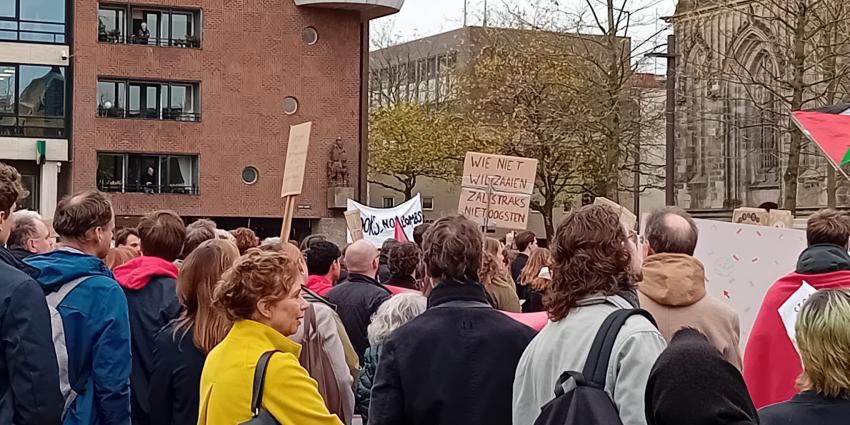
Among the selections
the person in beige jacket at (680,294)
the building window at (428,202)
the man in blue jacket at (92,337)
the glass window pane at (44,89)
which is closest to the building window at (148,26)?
the glass window pane at (44,89)

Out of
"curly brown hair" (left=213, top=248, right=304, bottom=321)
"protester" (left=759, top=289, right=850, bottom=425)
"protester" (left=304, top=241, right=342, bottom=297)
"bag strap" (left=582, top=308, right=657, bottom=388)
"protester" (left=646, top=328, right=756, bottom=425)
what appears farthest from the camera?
"protester" (left=304, top=241, right=342, bottom=297)

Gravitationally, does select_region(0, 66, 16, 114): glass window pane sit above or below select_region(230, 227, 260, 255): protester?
above

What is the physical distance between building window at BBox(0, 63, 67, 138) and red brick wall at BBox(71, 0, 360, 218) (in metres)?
0.72

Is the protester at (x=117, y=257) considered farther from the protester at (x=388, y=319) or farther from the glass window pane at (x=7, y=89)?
the glass window pane at (x=7, y=89)

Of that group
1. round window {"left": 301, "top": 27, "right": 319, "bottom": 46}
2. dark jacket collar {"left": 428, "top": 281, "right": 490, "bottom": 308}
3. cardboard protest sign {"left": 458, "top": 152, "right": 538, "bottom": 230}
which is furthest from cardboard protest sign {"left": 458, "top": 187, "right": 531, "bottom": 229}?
round window {"left": 301, "top": 27, "right": 319, "bottom": 46}

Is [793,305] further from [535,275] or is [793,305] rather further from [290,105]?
[290,105]

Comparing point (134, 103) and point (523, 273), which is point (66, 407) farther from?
point (134, 103)

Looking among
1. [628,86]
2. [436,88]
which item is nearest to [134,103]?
[628,86]

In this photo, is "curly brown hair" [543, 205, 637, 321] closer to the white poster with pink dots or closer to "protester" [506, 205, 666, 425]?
"protester" [506, 205, 666, 425]

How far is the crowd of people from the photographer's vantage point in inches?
155

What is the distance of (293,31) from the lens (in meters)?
42.5

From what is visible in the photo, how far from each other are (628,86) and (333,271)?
105 feet

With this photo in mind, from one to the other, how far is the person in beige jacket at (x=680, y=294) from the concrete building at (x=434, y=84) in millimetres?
42303

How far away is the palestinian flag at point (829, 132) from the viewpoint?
374 inches
